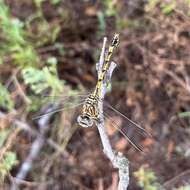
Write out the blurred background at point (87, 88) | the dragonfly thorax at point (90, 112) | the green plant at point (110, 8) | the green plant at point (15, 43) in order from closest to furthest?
the dragonfly thorax at point (90, 112)
the blurred background at point (87, 88)
the green plant at point (15, 43)
the green plant at point (110, 8)

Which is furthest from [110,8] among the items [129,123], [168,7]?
[129,123]

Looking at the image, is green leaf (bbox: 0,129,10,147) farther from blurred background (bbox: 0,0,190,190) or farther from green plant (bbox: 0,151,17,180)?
green plant (bbox: 0,151,17,180)

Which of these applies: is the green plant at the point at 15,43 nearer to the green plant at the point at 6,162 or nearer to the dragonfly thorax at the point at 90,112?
the green plant at the point at 6,162

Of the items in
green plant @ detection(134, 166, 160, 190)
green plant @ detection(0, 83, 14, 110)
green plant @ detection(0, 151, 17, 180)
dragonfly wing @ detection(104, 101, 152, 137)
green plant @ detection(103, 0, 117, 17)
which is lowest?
green plant @ detection(134, 166, 160, 190)

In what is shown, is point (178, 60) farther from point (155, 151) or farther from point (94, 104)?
point (94, 104)

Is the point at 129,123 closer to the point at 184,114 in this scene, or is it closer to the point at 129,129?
→ the point at 129,129

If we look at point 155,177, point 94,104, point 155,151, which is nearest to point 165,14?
point 155,151

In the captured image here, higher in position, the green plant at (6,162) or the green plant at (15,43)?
the green plant at (15,43)

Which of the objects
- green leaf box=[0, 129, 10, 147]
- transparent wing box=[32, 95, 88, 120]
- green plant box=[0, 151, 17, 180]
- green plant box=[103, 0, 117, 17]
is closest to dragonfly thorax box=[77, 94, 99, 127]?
transparent wing box=[32, 95, 88, 120]

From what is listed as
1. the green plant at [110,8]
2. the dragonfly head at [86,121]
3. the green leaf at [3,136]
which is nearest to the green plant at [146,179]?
the dragonfly head at [86,121]
